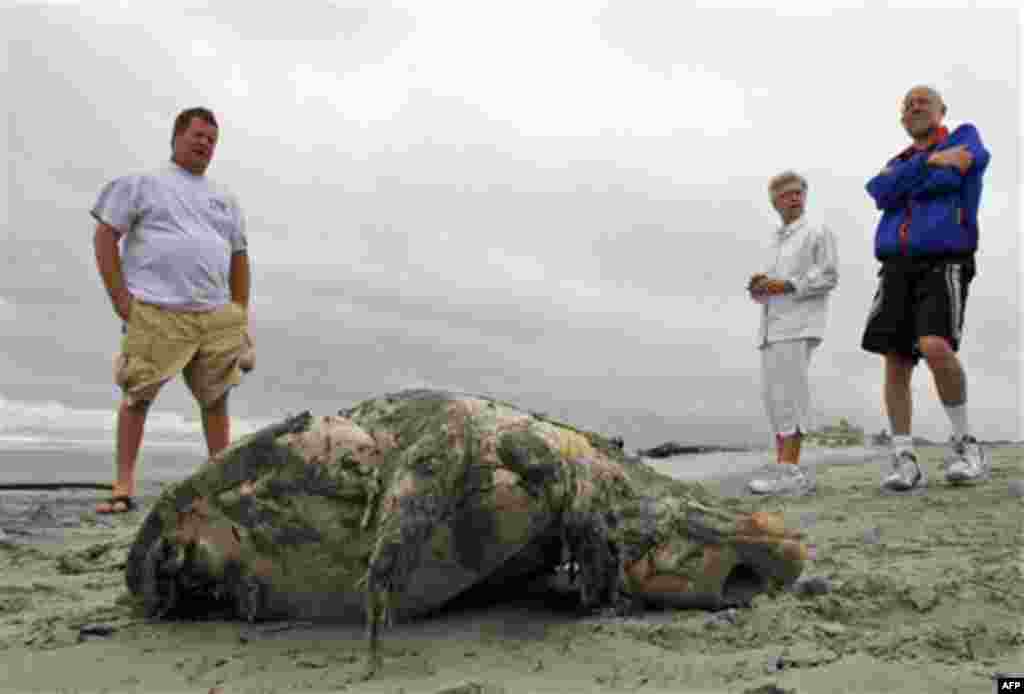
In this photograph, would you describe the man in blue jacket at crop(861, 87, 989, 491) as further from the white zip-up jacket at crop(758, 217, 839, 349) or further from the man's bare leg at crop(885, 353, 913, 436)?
the white zip-up jacket at crop(758, 217, 839, 349)

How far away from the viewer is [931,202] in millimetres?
4734

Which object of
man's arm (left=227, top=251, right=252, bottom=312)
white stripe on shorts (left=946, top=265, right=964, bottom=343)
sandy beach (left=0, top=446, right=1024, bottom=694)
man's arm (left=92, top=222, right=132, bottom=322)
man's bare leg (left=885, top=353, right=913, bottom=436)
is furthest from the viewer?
man's bare leg (left=885, top=353, right=913, bottom=436)

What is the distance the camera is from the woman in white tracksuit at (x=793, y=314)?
526 cm

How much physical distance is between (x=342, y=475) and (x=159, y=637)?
0.69 meters

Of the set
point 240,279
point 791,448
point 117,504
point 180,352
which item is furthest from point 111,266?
point 791,448

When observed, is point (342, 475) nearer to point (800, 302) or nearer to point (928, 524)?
point (928, 524)

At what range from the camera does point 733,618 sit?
222cm

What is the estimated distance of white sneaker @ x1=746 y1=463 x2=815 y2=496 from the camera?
16.3 feet

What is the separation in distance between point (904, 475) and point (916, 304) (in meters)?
1.01

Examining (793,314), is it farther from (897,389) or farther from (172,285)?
(172,285)

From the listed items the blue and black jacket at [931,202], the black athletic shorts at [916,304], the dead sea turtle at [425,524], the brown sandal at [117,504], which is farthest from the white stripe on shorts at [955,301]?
the brown sandal at [117,504]

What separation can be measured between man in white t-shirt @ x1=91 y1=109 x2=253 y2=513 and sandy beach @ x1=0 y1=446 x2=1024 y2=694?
135 cm

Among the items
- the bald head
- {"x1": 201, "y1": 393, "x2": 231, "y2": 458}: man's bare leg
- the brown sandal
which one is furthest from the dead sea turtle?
the bald head

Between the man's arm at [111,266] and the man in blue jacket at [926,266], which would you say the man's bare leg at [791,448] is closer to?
the man in blue jacket at [926,266]
